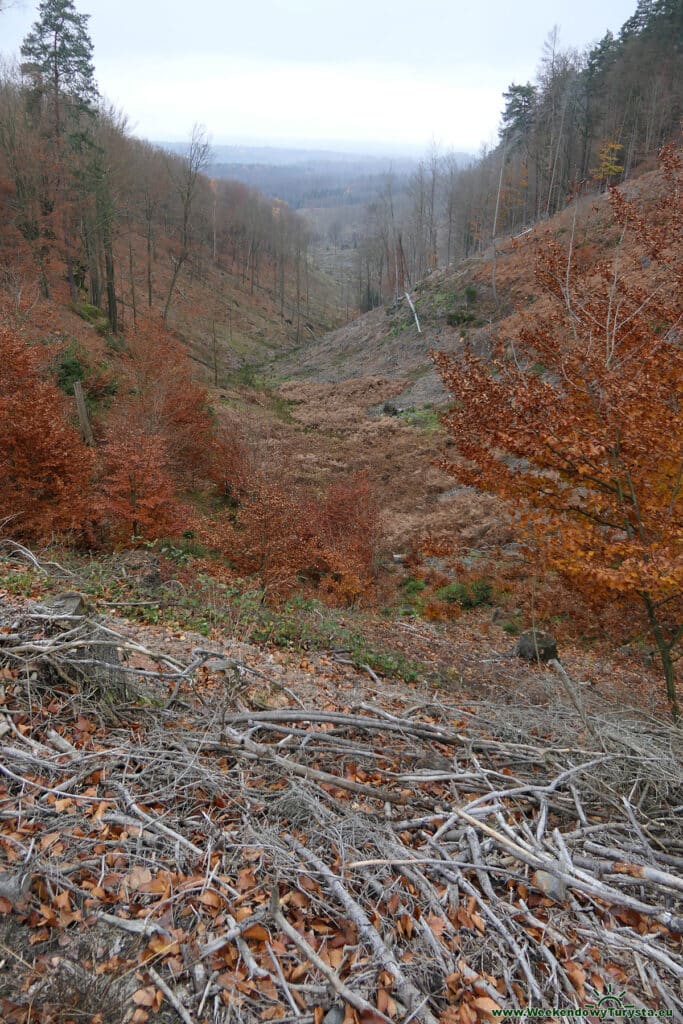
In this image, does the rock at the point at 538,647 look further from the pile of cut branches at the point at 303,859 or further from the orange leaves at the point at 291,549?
the pile of cut branches at the point at 303,859

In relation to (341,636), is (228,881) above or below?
above

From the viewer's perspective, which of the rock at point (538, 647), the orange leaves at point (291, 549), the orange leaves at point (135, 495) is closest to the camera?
the rock at point (538, 647)

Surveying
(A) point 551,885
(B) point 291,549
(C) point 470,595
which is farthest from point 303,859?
(C) point 470,595

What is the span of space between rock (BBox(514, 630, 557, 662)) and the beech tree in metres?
1.97

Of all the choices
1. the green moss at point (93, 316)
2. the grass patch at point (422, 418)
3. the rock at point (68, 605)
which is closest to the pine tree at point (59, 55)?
the green moss at point (93, 316)

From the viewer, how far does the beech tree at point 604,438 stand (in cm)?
551

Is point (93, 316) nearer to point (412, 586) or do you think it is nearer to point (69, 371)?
point (69, 371)

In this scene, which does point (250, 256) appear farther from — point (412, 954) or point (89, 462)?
point (412, 954)

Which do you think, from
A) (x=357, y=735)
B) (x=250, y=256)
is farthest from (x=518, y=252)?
(x=250, y=256)

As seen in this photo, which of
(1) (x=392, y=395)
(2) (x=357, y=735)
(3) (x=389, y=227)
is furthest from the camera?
(3) (x=389, y=227)

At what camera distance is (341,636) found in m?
7.87

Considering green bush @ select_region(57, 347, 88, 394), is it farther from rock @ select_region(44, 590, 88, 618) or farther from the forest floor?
the forest floor

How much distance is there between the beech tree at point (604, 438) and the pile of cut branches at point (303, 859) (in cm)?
216

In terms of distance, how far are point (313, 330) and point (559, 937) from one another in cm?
6938
